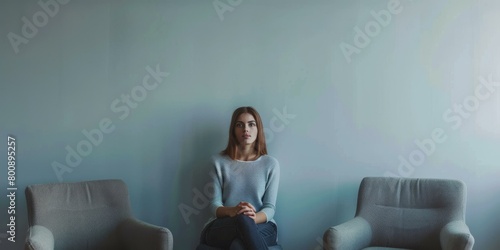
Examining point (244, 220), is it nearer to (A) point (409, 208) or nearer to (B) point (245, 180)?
(B) point (245, 180)

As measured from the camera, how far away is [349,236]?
3.31 meters

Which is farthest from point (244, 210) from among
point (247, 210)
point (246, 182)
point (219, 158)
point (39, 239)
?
point (39, 239)

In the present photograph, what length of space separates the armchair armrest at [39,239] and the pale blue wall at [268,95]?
2.17 feet

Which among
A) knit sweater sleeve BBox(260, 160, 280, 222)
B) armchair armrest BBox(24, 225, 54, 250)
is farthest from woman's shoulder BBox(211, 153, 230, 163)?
armchair armrest BBox(24, 225, 54, 250)

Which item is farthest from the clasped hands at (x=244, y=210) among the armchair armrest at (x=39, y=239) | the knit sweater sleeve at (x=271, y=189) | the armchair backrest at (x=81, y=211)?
the armchair armrest at (x=39, y=239)

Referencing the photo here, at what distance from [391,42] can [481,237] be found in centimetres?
140

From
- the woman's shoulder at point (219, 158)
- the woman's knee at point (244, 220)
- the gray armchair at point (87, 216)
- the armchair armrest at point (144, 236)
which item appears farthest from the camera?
the woman's shoulder at point (219, 158)

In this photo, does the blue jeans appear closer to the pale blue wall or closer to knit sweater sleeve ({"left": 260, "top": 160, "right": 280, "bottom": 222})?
knit sweater sleeve ({"left": 260, "top": 160, "right": 280, "bottom": 222})

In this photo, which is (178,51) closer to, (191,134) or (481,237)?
(191,134)

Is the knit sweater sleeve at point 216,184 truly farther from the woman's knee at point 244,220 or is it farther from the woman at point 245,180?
the woman's knee at point 244,220

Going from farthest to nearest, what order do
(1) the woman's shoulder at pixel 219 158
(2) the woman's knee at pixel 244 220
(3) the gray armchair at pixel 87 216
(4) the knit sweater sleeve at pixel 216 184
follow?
(1) the woman's shoulder at pixel 219 158
(4) the knit sweater sleeve at pixel 216 184
(3) the gray armchair at pixel 87 216
(2) the woman's knee at pixel 244 220

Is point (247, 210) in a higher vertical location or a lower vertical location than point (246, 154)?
lower

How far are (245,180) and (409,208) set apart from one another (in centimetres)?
102

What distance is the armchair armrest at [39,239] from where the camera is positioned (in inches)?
116
